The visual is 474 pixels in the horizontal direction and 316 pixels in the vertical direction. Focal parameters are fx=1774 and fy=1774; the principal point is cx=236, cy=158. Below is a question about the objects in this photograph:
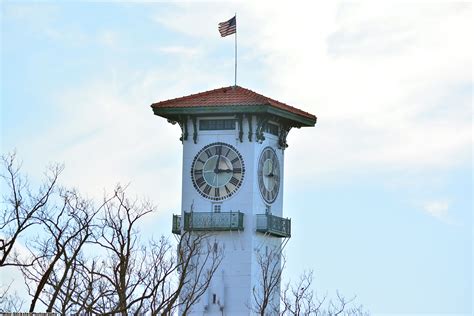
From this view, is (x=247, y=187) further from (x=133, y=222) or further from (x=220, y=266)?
(x=133, y=222)

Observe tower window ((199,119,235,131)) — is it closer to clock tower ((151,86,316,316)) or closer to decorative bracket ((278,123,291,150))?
clock tower ((151,86,316,316))

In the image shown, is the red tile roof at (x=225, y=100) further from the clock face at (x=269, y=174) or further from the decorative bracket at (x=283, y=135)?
the clock face at (x=269, y=174)

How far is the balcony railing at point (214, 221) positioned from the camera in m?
98.8

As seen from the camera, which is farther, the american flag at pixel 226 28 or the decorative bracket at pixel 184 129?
the decorative bracket at pixel 184 129

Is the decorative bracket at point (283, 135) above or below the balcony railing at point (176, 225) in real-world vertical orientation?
above

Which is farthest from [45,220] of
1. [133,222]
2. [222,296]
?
[222,296]

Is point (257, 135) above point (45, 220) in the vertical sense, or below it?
above

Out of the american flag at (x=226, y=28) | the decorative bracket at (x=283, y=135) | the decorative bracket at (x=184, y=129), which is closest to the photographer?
the american flag at (x=226, y=28)

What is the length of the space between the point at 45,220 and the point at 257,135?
3775 cm

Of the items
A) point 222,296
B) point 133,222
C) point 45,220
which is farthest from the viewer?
point 222,296

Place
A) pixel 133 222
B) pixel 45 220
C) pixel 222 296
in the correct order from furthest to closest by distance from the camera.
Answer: pixel 222 296
pixel 133 222
pixel 45 220

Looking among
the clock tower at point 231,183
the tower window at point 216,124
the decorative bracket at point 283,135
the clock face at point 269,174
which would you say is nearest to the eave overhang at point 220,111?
the clock tower at point 231,183

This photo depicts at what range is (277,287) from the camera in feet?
326

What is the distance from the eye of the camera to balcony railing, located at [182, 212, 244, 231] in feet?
324
